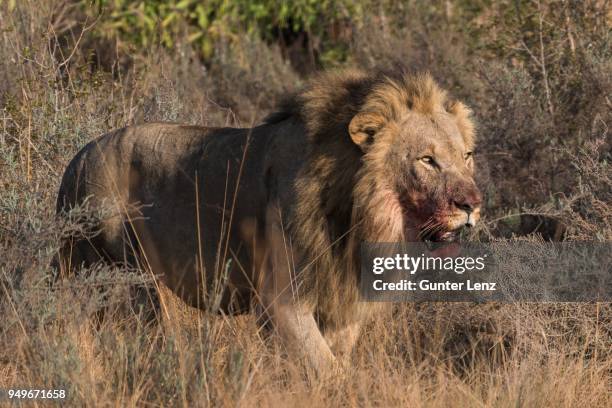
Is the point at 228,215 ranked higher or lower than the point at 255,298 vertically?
higher

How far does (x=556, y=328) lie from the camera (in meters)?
5.18

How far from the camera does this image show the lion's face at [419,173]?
4586 millimetres

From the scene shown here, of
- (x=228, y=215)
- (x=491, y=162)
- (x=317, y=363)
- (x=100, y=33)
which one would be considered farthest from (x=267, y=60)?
(x=317, y=363)

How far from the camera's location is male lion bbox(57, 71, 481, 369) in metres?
4.71

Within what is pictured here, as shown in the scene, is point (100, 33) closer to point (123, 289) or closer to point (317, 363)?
point (123, 289)

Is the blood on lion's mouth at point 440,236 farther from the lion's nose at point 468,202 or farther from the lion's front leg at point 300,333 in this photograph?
→ the lion's front leg at point 300,333

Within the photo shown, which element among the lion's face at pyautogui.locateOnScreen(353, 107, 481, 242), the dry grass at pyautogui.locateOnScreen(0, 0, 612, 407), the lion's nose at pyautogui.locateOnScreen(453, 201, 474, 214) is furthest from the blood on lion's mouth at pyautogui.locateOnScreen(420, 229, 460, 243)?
the dry grass at pyautogui.locateOnScreen(0, 0, 612, 407)

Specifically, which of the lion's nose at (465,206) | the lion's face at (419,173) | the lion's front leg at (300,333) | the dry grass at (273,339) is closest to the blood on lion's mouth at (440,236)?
the lion's face at (419,173)

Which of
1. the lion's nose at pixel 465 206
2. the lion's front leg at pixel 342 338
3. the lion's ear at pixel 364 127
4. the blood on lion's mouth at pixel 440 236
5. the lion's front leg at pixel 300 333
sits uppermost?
the lion's ear at pixel 364 127

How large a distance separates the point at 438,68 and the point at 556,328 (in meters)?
4.83

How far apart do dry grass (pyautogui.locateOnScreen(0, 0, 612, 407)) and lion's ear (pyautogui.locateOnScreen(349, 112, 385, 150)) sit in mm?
886

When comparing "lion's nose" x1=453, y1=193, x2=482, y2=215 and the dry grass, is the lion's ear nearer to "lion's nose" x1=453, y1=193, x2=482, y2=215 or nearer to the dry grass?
"lion's nose" x1=453, y1=193, x2=482, y2=215

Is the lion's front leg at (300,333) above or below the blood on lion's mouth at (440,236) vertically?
below

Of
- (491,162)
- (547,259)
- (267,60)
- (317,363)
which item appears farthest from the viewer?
(267,60)
